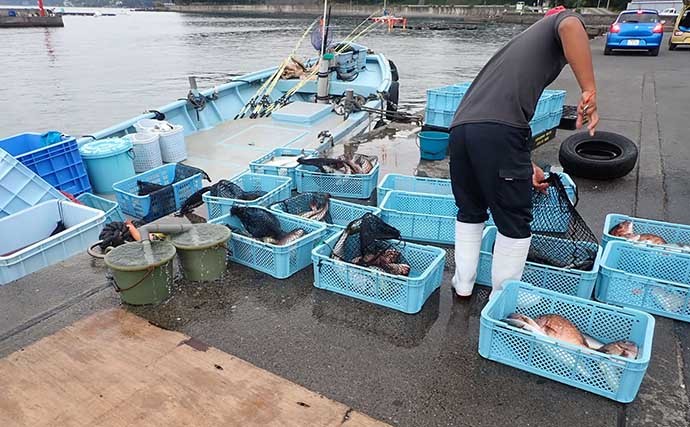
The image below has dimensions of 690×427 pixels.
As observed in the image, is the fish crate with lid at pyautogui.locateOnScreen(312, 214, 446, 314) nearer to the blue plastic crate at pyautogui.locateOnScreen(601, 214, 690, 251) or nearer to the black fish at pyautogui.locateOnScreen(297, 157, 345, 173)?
the blue plastic crate at pyautogui.locateOnScreen(601, 214, 690, 251)

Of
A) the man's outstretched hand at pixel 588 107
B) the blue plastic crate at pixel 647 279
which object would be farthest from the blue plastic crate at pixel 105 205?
the blue plastic crate at pixel 647 279

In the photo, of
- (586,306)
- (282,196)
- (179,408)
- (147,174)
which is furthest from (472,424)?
(147,174)

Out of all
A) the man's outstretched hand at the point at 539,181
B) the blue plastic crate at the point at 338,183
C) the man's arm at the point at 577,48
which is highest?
the man's arm at the point at 577,48

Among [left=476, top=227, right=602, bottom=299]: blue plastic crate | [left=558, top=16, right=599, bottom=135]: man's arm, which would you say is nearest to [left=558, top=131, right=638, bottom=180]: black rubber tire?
[left=476, top=227, right=602, bottom=299]: blue plastic crate

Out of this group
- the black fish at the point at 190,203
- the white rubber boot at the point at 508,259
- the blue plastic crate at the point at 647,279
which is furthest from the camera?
the black fish at the point at 190,203

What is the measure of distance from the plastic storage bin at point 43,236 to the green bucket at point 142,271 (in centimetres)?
99

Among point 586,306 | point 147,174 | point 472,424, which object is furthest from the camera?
point 147,174

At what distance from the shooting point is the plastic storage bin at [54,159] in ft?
16.4

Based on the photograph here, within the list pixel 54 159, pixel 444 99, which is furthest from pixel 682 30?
pixel 54 159

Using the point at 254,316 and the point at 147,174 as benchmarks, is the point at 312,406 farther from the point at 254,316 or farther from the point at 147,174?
the point at 147,174

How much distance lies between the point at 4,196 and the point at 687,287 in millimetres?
5474

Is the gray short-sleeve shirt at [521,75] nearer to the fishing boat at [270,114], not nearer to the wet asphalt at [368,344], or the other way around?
the wet asphalt at [368,344]

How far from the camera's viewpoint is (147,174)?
5.18 metres

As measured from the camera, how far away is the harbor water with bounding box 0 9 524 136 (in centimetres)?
1711
